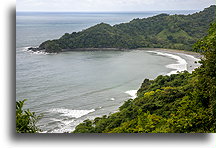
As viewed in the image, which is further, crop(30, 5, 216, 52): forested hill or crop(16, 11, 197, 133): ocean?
crop(30, 5, 216, 52): forested hill

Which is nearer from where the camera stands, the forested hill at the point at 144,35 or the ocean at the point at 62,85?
the ocean at the point at 62,85

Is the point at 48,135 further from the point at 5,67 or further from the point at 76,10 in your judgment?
the point at 76,10

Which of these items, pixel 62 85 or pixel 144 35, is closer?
pixel 62 85

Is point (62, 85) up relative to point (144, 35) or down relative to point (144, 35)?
down

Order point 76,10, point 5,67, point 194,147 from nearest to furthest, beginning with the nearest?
point 194,147 < point 5,67 < point 76,10

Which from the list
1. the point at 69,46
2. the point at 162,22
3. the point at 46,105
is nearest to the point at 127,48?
the point at 69,46

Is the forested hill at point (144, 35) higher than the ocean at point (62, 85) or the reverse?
higher

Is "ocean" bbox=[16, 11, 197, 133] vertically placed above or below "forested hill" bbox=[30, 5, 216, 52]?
below

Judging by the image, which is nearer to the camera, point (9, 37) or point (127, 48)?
point (9, 37)
